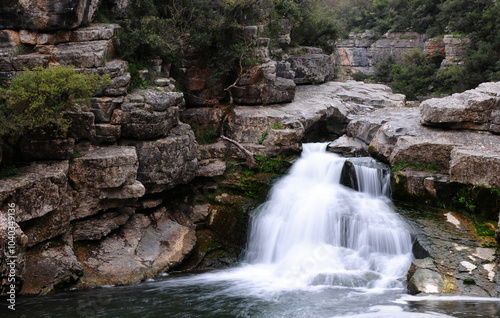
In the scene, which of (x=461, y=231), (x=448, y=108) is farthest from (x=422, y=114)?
(x=461, y=231)

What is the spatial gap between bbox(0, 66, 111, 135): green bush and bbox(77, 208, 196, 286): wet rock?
11.3ft

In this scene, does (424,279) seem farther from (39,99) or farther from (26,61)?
(26,61)

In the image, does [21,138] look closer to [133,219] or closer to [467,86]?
[133,219]

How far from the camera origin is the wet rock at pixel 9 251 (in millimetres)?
7931

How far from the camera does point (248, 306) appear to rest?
30.0ft

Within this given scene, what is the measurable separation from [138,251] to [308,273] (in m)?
4.74

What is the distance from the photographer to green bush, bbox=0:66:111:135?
31.7ft

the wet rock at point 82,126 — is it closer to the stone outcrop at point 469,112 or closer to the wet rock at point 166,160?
the wet rock at point 166,160

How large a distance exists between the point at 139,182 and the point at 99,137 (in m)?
1.73

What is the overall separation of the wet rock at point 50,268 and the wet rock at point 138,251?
1.27ft

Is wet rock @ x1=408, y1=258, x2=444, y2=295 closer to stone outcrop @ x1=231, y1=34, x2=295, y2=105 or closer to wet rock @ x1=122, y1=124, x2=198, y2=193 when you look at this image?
wet rock @ x1=122, y1=124, x2=198, y2=193

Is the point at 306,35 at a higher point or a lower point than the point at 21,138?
higher

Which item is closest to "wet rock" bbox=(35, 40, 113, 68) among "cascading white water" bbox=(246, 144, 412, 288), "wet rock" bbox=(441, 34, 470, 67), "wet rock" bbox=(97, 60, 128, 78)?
"wet rock" bbox=(97, 60, 128, 78)

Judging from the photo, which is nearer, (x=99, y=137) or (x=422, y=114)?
(x=99, y=137)
